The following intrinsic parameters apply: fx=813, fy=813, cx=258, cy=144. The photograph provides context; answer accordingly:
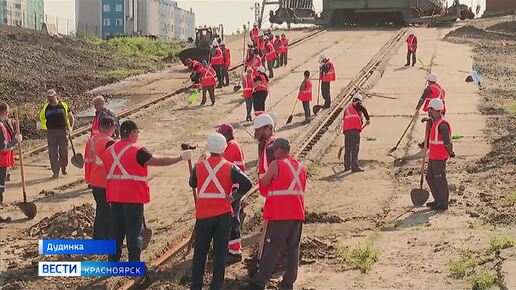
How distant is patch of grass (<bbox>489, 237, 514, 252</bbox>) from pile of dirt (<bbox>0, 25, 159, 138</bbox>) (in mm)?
13851

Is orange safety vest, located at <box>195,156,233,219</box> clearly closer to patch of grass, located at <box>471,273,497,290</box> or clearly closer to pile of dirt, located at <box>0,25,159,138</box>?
patch of grass, located at <box>471,273,497,290</box>

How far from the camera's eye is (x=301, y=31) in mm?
52594

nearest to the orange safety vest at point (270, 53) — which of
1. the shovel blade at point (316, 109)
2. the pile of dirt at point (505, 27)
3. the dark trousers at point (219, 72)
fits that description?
the dark trousers at point (219, 72)

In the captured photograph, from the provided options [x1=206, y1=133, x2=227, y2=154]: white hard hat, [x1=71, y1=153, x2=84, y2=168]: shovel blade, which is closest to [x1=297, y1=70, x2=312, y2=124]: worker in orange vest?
[x1=71, y1=153, x2=84, y2=168]: shovel blade

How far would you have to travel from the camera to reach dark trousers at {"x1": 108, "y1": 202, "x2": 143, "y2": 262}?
9383mm

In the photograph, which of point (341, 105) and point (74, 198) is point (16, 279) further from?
point (341, 105)

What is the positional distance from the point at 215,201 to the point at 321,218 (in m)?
4.13

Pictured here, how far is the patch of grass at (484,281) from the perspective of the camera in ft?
27.5

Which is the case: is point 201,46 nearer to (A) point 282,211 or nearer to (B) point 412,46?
(B) point 412,46

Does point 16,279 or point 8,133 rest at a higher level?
point 8,133

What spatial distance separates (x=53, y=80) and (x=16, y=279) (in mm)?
20768

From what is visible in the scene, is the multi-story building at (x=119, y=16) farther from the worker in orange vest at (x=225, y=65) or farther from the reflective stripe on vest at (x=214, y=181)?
the reflective stripe on vest at (x=214, y=181)

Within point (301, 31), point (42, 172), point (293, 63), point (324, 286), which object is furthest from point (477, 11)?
point (324, 286)

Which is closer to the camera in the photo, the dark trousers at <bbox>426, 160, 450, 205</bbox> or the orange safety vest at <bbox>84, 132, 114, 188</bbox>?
the orange safety vest at <bbox>84, 132, 114, 188</bbox>
